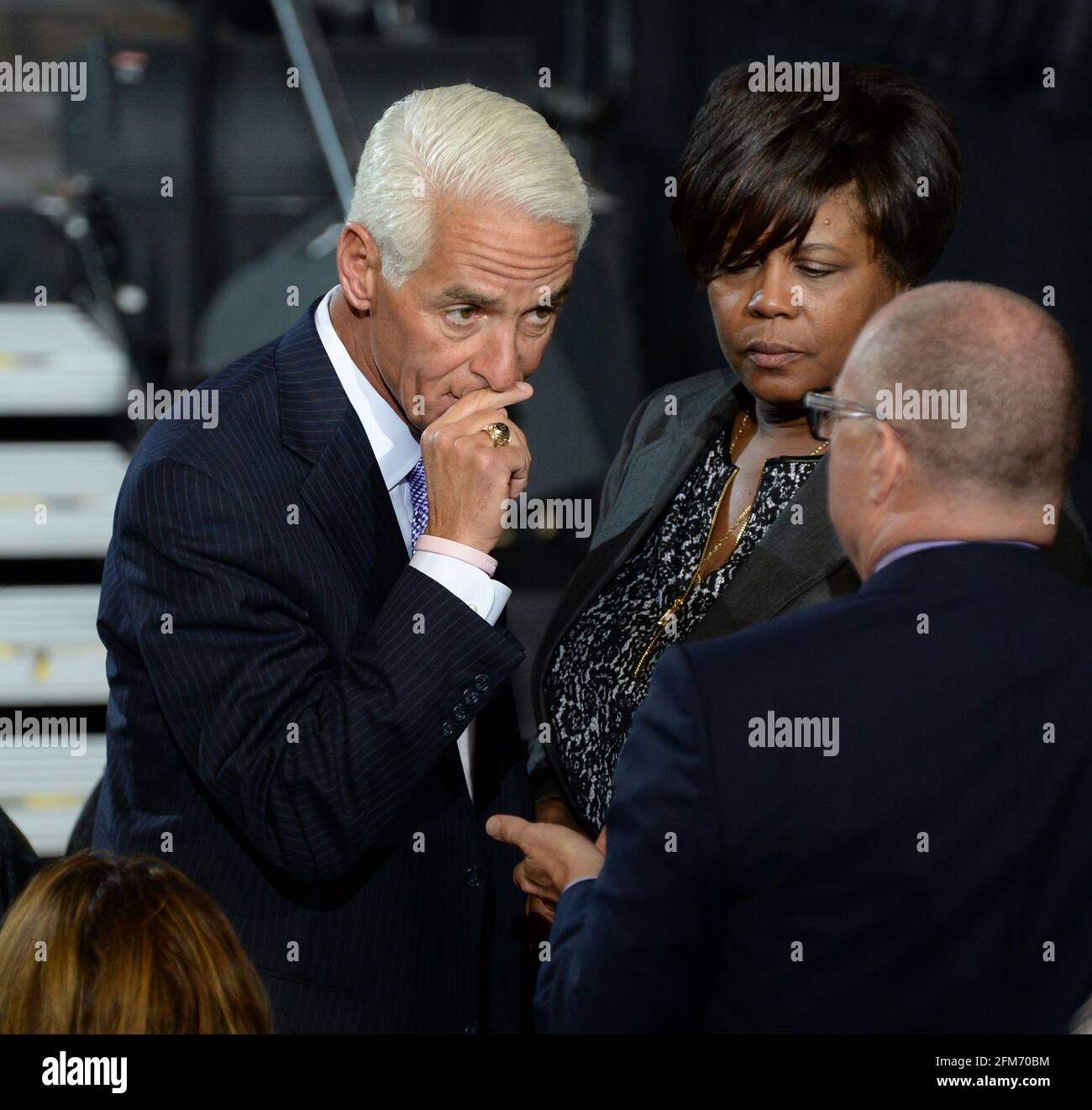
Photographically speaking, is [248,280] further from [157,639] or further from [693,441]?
[157,639]

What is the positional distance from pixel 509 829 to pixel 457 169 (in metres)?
0.85

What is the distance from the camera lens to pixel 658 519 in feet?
7.66

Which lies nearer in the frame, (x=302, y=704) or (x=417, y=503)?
(x=302, y=704)

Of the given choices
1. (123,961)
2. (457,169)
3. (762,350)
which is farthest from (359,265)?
(123,961)

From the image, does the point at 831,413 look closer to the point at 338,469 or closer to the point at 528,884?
the point at 338,469

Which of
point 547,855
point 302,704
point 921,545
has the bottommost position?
point 547,855

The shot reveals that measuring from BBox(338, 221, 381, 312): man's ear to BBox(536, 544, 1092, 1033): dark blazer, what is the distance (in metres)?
0.71

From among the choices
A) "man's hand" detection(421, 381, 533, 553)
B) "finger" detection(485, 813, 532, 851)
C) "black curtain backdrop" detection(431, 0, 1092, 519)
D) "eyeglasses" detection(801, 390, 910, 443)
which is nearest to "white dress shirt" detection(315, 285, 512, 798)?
"man's hand" detection(421, 381, 533, 553)

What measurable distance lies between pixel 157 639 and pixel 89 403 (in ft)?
10.1

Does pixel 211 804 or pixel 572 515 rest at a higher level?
pixel 572 515

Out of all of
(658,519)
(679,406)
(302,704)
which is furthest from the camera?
(679,406)

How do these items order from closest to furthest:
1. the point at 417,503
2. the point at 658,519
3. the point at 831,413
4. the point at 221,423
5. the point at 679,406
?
the point at 831,413, the point at 221,423, the point at 417,503, the point at 658,519, the point at 679,406
